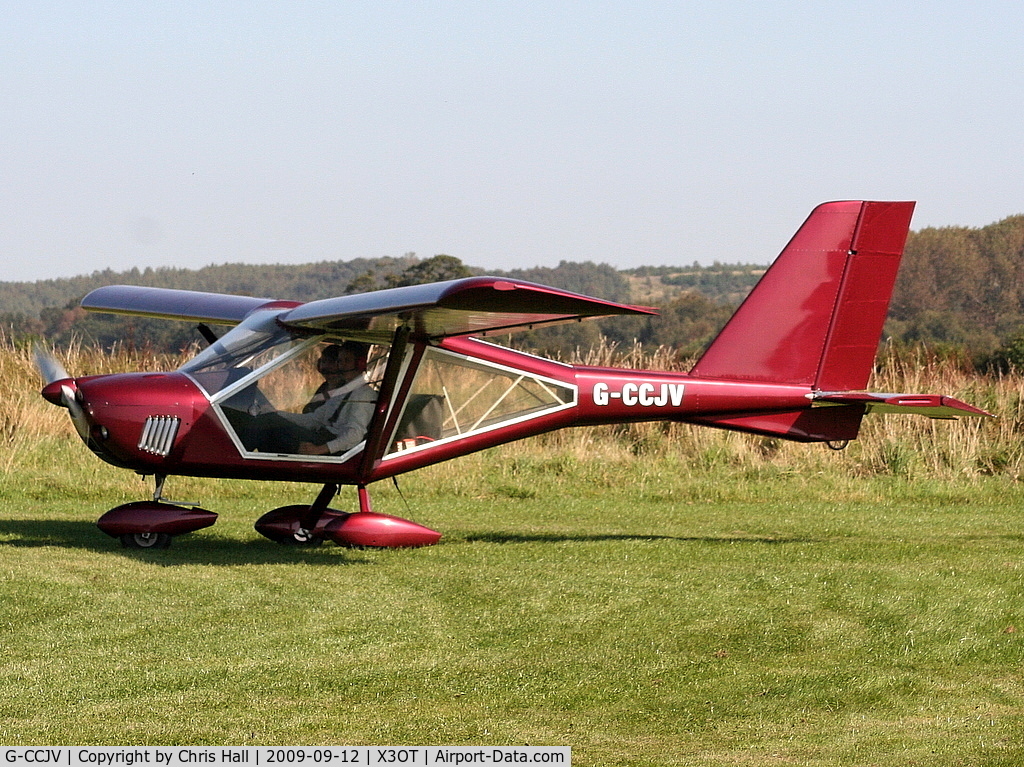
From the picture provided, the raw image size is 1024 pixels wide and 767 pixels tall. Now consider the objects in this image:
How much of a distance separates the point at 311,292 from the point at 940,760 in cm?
9484

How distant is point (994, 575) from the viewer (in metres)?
8.91

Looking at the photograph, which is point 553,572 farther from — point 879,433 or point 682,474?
point 879,433

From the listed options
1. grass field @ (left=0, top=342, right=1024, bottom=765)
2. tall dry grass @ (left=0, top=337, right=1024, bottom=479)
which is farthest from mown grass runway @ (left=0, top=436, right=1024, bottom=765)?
tall dry grass @ (left=0, top=337, right=1024, bottom=479)

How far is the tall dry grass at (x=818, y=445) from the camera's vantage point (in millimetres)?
14992

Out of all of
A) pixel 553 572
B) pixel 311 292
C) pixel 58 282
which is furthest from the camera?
pixel 58 282

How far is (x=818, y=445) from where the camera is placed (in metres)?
15.6

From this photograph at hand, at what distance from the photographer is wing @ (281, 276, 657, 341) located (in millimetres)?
7828

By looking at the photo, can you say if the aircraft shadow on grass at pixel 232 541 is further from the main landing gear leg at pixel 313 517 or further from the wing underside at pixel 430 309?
the wing underside at pixel 430 309

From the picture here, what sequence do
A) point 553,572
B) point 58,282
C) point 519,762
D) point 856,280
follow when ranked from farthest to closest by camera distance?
1. point 58,282
2. point 856,280
3. point 553,572
4. point 519,762

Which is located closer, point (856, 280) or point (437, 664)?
point (437, 664)

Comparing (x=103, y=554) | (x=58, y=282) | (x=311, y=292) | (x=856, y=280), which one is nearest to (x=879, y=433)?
(x=856, y=280)
